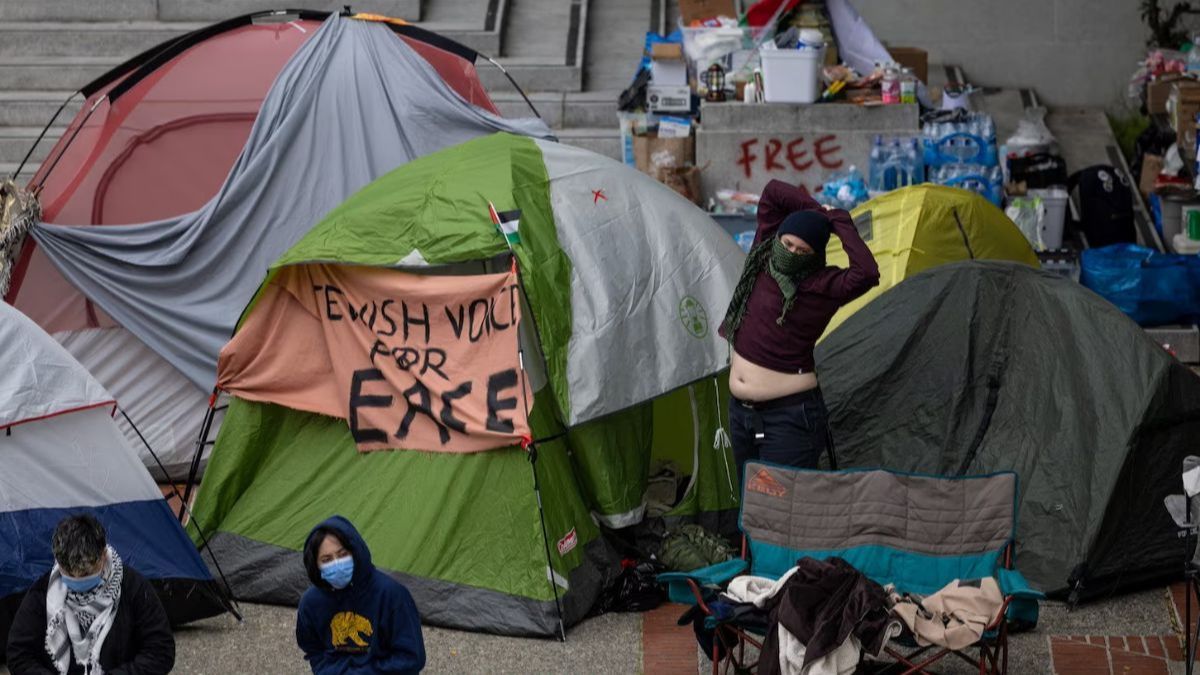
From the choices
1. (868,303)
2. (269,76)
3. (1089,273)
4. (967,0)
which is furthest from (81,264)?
(967,0)

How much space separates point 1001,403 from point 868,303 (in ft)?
3.01

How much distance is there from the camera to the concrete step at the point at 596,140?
509 inches

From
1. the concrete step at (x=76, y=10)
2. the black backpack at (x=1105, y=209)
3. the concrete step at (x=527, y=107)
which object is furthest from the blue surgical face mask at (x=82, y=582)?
the concrete step at (x=76, y=10)

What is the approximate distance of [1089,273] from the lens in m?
10.6

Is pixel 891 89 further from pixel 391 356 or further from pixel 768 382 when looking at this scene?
pixel 391 356

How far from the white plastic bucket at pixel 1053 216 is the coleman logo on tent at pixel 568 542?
5358 millimetres

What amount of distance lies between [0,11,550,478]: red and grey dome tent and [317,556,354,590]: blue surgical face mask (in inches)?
141

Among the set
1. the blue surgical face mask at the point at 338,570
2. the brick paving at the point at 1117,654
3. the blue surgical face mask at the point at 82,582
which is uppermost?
the blue surgical face mask at the point at 338,570

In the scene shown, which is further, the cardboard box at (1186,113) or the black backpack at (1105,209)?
the cardboard box at (1186,113)

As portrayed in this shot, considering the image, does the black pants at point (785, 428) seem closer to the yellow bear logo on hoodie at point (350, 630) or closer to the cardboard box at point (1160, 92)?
the yellow bear logo on hoodie at point (350, 630)

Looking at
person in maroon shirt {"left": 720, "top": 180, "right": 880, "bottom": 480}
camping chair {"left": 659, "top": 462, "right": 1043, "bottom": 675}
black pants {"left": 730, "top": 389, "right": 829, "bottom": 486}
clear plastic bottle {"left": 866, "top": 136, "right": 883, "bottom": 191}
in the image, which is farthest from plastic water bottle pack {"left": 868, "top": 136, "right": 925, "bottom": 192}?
camping chair {"left": 659, "top": 462, "right": 1043, "bottom": 675}

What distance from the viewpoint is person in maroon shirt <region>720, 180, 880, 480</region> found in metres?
6.58

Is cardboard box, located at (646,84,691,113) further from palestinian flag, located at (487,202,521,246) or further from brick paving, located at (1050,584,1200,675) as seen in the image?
brick paving, located at (1050,584,1200,675)

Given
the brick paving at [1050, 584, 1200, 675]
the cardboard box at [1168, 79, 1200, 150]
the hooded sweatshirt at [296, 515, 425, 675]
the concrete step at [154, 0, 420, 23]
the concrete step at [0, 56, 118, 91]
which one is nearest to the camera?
the hooded sweatshirt at [296, 515, 425, 675]
